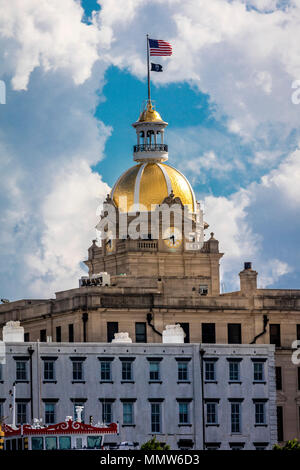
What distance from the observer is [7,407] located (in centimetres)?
14950

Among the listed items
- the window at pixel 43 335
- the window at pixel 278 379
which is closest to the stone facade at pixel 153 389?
the window at pixel 278 379

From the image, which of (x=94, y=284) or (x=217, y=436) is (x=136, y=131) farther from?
(x=217, y=436)

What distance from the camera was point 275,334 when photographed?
17450 cm

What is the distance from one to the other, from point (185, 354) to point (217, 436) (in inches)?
262

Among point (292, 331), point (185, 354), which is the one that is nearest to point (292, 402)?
point (292, 331)

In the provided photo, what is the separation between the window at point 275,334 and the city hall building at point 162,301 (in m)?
0.08

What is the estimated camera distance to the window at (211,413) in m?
158

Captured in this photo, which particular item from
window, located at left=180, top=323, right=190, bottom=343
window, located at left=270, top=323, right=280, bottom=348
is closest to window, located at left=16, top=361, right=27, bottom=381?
window, located at left=180, top=323, right=190, bottom=343

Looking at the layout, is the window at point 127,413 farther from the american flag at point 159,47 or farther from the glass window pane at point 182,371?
the american flag at point 159,47

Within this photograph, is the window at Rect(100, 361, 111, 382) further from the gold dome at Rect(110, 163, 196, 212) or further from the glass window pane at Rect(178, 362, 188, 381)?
the gold dome at Rect(110, 163, 196, 212)

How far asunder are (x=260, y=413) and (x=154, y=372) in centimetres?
974

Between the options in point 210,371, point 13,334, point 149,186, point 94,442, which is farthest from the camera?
point 149,186

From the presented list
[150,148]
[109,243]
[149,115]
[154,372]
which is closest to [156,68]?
[149,115]

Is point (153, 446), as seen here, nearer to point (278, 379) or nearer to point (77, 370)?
point (77, 370)
